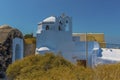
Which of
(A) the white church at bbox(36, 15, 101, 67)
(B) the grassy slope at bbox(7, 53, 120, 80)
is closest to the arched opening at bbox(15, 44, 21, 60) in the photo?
(A) the white church at bbox(36, 15, 101, 67)

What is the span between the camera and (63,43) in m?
24.7

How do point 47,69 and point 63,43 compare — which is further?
point 63,43

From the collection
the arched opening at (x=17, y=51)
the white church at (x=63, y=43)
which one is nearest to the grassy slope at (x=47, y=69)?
the white church at (x=63, y=43)

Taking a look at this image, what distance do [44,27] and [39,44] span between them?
5.25ft

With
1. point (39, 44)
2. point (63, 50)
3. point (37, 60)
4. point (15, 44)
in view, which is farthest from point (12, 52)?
point (37, 60)

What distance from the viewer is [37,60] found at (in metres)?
15.8

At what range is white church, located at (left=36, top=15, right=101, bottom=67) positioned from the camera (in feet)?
78.9

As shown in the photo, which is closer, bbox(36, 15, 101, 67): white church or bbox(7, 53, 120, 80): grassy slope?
bbox(7, 53, 120, 80): grassy slope

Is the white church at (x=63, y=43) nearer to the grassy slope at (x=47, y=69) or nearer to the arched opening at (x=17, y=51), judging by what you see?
the arched opening at (x=17, y=51)

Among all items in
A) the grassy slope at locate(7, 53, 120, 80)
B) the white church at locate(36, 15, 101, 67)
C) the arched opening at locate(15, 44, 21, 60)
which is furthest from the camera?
the arched opening at locate(15, 44, 21, 60)

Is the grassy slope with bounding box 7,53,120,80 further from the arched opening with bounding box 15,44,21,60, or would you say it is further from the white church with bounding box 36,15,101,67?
the arched opening with bounding box 15,44,21,60

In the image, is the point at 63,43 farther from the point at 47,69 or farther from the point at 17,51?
the point at 47,69

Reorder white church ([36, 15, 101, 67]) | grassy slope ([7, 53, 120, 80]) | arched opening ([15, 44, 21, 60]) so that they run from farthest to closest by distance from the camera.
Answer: arched opening ([15, 44, 21, 60]) < white church ([36, 15, 101, 67]) < grassy slope ([7, 53, 120, 80])

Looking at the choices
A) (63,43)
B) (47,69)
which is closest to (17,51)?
(63,43)
